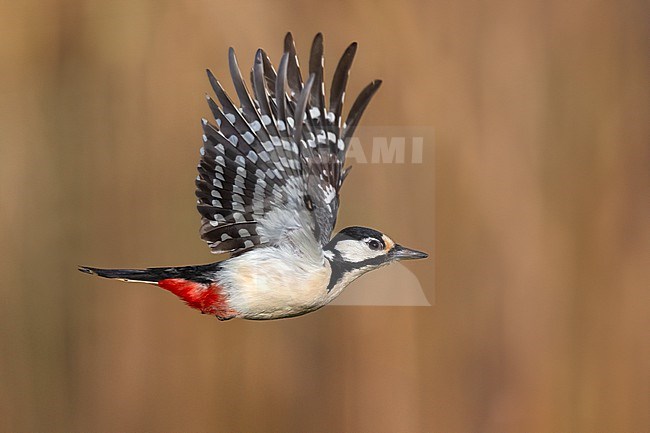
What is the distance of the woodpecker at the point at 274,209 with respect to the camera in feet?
2.63

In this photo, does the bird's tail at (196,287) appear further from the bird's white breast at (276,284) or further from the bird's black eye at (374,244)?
the bird's black eye at (374,244)

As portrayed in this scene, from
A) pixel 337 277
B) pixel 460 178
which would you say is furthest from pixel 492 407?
pixel 337 277

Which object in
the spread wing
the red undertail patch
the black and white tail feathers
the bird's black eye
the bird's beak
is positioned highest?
the spread wing

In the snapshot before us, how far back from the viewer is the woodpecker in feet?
2.63

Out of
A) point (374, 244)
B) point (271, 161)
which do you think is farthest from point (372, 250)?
point (271, 161)

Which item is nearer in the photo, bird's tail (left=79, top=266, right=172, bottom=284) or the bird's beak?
bird's tail (left=79, top=266, right=172, bottom=284)

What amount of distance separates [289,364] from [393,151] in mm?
427

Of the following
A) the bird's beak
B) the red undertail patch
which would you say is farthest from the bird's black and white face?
the red undertail patch

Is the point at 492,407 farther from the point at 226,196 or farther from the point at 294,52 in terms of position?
the point at 294,52

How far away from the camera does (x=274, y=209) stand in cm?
83

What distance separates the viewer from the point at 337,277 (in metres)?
0.82

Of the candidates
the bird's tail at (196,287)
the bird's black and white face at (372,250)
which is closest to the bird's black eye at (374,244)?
the bird's black and white face at (372,250)

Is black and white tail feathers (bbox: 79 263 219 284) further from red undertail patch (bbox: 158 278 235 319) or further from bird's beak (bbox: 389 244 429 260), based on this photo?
bird's beak (bbox: 389 244 429 260)

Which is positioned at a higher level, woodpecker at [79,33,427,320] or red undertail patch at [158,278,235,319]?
woodpecker at [79,33,427,320]
